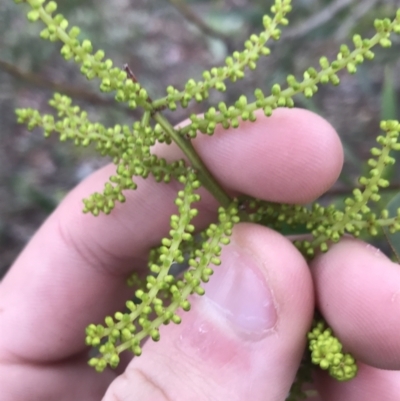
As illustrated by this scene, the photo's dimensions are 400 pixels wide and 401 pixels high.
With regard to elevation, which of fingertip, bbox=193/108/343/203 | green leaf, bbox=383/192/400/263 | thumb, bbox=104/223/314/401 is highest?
fingertip, bbox=193/108/343/203

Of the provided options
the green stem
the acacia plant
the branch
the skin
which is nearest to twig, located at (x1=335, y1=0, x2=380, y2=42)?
the branch

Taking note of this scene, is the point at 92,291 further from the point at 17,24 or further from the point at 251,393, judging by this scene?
the point at 17,24

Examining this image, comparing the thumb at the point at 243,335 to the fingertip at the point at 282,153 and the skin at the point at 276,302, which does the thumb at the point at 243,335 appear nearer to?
the skin at the point at 276,302

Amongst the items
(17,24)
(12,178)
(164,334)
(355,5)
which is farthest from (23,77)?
(355,5)

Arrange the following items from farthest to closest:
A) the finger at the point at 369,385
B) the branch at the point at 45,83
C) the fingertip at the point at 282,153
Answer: the branch at the point at 45,83
the finger at the point at 369,385
the fingertip at the point at 282,153

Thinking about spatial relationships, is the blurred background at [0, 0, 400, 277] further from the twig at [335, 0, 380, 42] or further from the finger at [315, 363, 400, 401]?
the finger at [315, 363, 400, 401]

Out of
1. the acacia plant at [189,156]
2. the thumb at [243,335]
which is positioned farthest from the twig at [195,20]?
the thumb at [243,335]

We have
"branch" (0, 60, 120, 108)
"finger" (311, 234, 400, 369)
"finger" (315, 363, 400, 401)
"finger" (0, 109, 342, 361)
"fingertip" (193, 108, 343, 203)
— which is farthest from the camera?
"branch" (0, 60, 120, 108)
